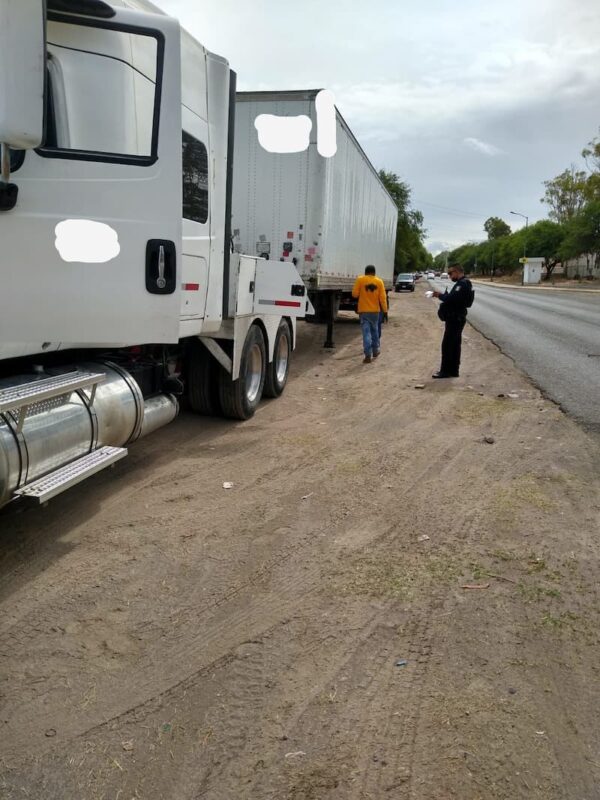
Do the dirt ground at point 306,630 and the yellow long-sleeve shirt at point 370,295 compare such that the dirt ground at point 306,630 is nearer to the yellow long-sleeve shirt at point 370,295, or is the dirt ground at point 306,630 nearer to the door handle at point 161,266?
the door handle at point 161,266

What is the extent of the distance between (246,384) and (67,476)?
3525 millimetres

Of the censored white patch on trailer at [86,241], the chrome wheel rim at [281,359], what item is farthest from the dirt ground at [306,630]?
the chrome wheel rim at [281,359]

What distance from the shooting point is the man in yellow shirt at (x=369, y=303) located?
1220cm

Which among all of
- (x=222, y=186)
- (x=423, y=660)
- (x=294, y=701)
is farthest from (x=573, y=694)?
(x=222, y=186)

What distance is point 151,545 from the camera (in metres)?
4.16

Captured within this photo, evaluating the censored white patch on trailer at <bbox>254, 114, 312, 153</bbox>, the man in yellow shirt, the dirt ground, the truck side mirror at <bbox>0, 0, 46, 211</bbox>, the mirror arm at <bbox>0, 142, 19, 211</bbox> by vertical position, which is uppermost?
the censored white patch on trailer at <bbox>254, 114, 312, 153</bbox>

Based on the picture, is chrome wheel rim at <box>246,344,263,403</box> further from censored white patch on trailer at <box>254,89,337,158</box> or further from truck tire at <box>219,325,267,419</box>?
censored white patch on trailer at <box>254,89,337,158</box>

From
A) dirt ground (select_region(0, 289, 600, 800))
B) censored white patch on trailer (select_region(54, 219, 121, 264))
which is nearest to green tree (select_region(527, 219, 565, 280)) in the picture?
dirt ground (select_region(0, 289, 600, 800))

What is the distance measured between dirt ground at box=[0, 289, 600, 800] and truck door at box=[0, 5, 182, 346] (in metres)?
1.46

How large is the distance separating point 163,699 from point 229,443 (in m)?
3.89

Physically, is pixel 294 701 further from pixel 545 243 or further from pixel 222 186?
pixel 545 243

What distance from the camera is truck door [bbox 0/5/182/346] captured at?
379cm

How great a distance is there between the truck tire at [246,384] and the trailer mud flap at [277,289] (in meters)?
0.31

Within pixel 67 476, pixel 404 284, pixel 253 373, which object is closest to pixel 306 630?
pixel 67 476
